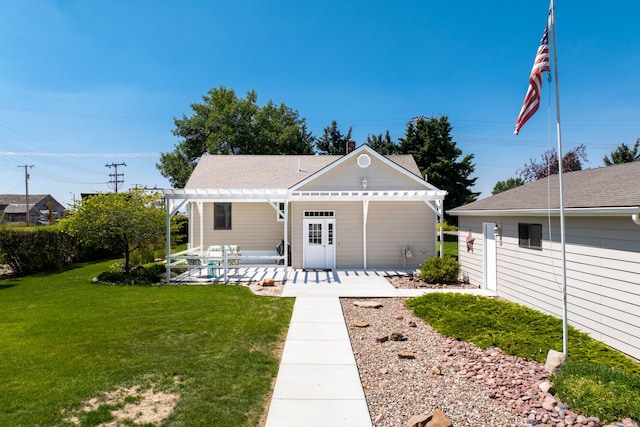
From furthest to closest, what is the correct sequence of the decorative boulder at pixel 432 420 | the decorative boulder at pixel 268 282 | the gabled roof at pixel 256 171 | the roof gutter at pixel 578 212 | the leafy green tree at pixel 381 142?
the leafy green tree at pixel 381 142 → the gabled roof at pixel 256 171 → the decorative boulder at pixel 268 282 → the roof gutter at pixel 578 212 → the decorative boulder at pixel 432 420

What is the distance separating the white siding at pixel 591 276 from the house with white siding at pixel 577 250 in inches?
0.6

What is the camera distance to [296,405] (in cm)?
400

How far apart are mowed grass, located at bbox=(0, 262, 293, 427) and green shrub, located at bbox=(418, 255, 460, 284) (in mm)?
5324

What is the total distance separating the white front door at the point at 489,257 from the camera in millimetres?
9953

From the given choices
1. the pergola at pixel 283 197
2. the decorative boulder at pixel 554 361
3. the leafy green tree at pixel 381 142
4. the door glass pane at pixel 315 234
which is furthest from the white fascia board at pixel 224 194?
the leafy green tree at pixel 381 142

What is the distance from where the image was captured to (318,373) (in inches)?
192

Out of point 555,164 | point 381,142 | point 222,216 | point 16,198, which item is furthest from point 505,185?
point 16,198

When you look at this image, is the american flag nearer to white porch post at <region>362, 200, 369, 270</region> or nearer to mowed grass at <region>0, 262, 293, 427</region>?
mowed grass at <region>0, 262, 293, 427</region>

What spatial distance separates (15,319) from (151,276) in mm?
4674

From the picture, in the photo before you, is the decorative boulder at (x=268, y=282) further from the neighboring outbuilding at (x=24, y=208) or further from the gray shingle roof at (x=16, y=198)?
the gray shingle roof at (x=16, y=198)

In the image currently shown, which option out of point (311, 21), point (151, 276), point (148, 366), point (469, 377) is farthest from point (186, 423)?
point (311, 21)

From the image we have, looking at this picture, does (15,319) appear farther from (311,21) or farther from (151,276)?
(311,21)

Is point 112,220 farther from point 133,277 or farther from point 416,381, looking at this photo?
point 416,381

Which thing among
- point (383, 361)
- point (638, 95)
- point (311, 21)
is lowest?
point (383, 361)
